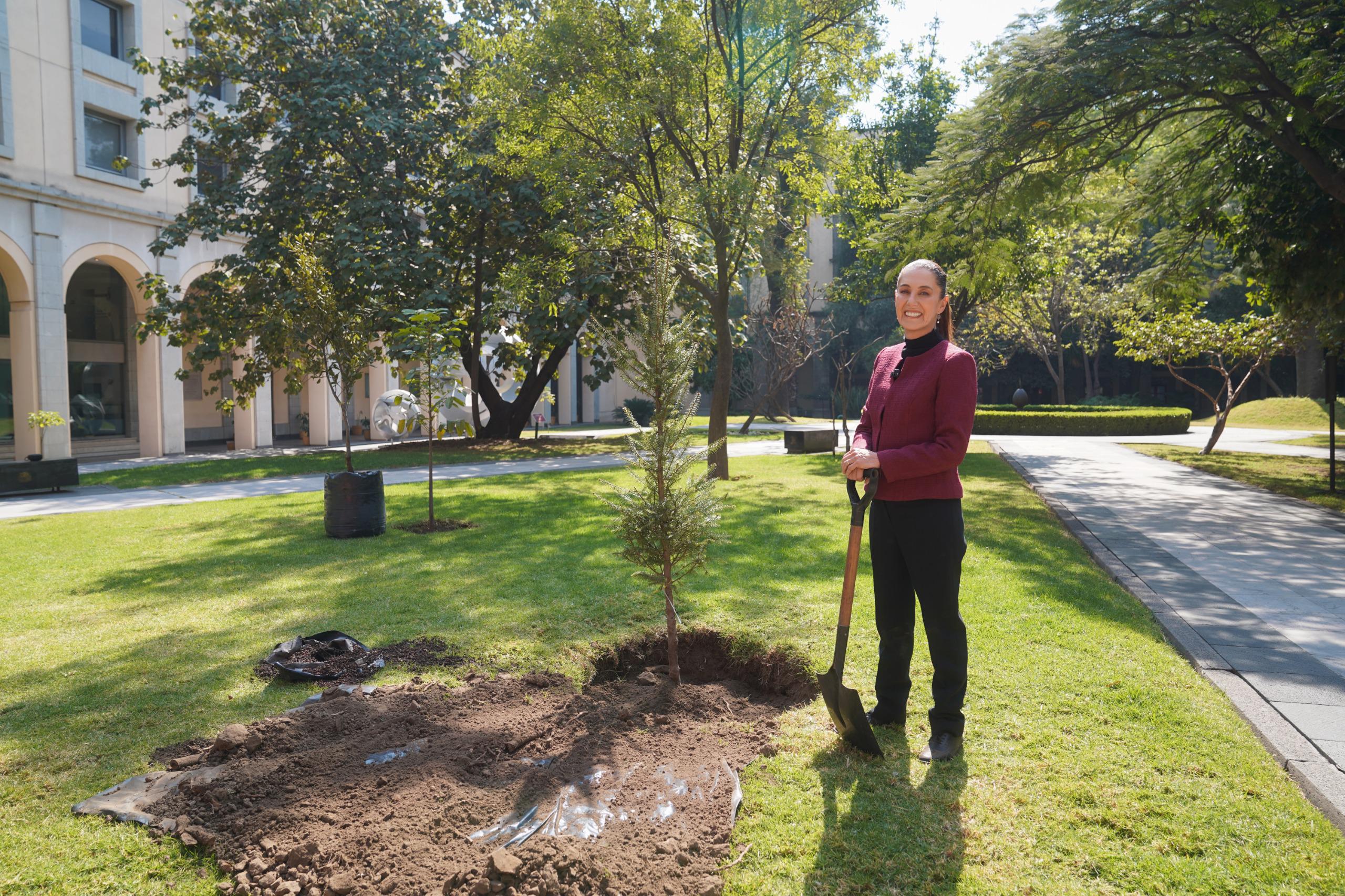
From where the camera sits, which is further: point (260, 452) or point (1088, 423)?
point (1088, 423)

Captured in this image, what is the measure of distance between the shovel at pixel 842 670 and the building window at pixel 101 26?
23238 mm

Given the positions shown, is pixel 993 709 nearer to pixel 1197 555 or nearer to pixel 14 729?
pixel 14 729

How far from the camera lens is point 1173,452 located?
1956 centimetres

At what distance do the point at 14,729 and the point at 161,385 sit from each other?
66.0 feet

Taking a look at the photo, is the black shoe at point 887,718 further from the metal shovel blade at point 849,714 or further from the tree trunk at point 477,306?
the tree trunk at point 477,306

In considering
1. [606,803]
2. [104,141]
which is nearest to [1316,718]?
[606,803]

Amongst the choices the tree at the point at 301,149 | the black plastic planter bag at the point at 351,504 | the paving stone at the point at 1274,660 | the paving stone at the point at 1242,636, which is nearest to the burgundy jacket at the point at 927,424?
the paving stone at the point at 1274,660

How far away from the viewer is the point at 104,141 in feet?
65.1

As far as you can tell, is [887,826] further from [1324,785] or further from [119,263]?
[119,263]

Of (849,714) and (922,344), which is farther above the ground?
(922,344)

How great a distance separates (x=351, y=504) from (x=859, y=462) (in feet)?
22.9

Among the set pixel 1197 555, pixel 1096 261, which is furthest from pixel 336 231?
pixel 1096 261

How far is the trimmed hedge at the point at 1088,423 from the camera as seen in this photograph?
1054 inches

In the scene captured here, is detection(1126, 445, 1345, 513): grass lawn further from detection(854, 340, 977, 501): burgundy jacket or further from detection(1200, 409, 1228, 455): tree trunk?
detection(854, 340, 977, 501): burgundy jacket
